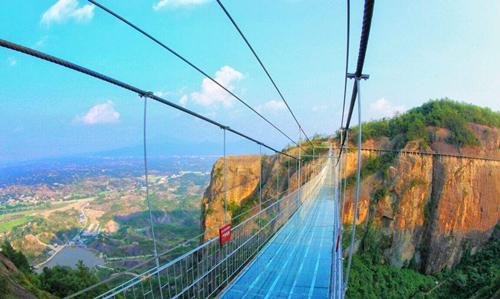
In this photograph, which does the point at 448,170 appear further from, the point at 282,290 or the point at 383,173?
the point at 282,290

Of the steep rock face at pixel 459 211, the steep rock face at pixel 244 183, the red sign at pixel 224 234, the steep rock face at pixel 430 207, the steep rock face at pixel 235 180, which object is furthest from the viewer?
the steep rock face at pixel 459 211

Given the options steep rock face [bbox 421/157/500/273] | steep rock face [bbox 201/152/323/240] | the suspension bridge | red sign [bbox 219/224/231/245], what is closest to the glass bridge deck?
the suspension bridge

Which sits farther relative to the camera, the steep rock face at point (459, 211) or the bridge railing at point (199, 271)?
the steep rock face at point (459, 211)

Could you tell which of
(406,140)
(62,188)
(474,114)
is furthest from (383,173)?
(62,188)

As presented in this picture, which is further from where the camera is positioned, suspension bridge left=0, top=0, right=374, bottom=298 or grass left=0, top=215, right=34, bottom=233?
grass left=0, top=215, right=34, bottom=233

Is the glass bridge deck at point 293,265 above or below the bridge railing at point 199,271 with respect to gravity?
below

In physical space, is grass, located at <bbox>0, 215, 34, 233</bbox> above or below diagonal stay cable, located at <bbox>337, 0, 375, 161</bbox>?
below

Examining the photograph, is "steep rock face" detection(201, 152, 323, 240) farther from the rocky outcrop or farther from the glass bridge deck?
the glass bridge deck

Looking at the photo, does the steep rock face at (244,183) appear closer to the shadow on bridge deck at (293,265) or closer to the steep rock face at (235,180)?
the steep rock face at (235,180)

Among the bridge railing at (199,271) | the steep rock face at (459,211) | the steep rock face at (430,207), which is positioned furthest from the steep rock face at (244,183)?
the bridge railing at (199,271)
